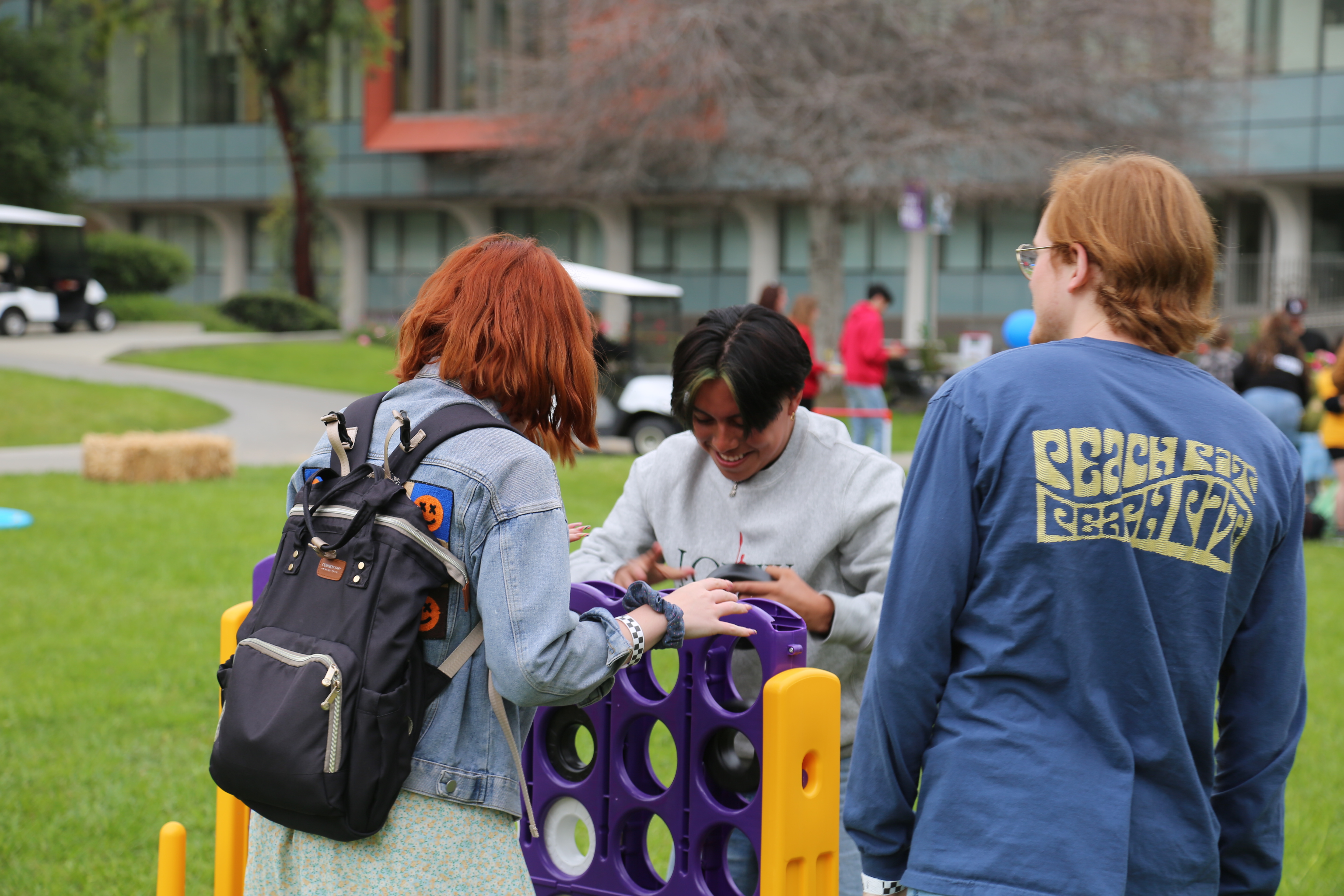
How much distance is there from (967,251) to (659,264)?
8981 millimetres

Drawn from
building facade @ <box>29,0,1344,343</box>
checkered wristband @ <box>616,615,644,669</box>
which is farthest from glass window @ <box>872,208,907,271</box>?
checkered wristband @ <box>616,615,644,669</box>

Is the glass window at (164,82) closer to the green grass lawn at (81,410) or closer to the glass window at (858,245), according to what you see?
the glass window at (858,245)

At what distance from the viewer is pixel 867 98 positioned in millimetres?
20062

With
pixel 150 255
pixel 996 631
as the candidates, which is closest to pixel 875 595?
pixel 996 631

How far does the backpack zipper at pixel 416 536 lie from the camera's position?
1.90m

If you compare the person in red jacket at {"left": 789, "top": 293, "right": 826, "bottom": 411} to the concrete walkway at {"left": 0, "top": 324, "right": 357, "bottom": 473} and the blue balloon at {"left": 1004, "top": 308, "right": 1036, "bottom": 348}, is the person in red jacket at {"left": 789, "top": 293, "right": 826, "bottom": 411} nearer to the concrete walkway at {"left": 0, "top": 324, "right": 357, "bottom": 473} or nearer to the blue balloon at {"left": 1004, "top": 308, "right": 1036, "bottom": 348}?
the concrete walkway at {"left": 0, "top": 324, "right": 357, "bottom": 473}

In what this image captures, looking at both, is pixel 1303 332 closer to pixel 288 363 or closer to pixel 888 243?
pixel 288 363

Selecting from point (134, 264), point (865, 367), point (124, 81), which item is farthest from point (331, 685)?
point (124, 81)

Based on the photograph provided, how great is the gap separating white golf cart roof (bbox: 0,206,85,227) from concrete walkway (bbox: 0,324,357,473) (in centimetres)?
251

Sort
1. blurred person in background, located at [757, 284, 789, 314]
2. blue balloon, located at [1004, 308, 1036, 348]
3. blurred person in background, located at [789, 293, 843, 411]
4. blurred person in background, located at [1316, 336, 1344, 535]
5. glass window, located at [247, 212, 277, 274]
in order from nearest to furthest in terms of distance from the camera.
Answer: blue balloon, located at [1004, 308, 1036, 348] → blurred person in background, located at [1316, 336, 1344, 535] → blurred person in background, located at [757, 284, 789, 314] → blurred person in background, located at [789, 293, 843, 411] → glass window, located at [247, 212, 277, 274]

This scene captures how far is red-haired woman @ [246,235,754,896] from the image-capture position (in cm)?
193

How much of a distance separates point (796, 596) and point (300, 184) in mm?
33667

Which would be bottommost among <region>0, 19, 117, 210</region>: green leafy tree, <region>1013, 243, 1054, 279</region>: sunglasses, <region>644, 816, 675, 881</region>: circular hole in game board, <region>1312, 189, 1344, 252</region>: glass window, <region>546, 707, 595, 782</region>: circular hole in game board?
<region>644, 816, 675, 881</region>: circular hole in game board

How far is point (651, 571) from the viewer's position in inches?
116
